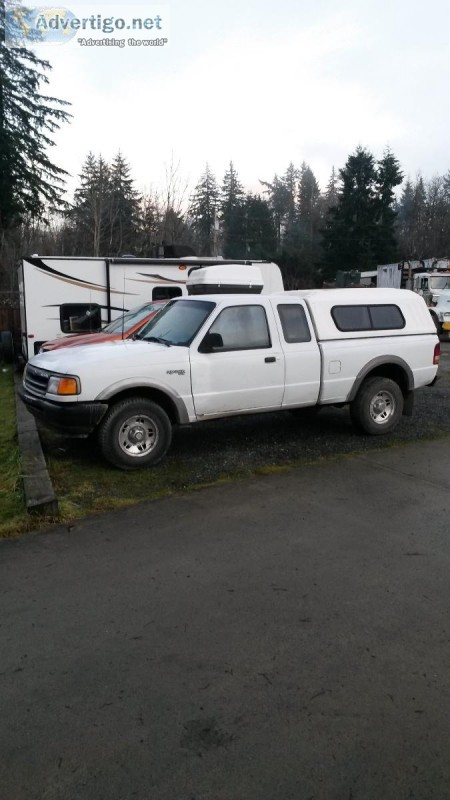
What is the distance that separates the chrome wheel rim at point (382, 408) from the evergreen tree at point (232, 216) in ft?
146

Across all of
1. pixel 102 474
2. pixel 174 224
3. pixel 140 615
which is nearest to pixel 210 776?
pixel 140 615

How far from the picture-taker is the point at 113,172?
42500 millimetres

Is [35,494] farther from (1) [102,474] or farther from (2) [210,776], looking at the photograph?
(2) [210,776]

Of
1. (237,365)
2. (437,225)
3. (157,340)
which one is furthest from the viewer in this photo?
(437,225)

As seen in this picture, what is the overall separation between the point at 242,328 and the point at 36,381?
7.88 feet

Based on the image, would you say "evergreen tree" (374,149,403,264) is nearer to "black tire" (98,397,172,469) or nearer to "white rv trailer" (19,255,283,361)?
"white rv trailer" (19,255,283,361)

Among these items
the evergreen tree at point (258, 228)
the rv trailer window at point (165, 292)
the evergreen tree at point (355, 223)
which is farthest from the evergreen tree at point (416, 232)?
the rv trailer window at point (165, 292)

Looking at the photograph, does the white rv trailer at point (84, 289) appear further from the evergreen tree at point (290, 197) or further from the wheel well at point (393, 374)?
the evergreen tree at point (290, 197)

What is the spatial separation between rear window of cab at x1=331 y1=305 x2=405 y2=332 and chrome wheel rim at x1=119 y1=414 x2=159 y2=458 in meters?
2.83

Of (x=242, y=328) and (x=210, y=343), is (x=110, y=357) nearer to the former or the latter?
(x=210, y=343)

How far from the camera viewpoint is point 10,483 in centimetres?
579

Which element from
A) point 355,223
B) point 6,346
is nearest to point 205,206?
point 355,223

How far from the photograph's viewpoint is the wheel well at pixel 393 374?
7.92m

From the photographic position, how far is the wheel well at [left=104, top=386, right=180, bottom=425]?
6172 mm
